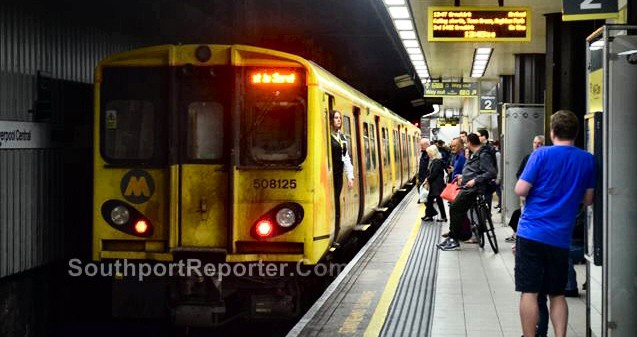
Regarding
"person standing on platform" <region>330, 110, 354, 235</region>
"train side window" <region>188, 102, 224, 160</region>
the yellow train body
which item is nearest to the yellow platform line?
the yellow train body

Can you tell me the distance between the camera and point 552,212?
5.34 m

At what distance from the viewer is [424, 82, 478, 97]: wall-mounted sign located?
27.2 m

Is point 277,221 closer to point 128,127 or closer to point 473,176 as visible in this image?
point 128,127

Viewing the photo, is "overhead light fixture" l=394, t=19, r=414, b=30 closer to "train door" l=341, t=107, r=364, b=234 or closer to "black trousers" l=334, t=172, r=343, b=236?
"train door" l=341, t=107, r=364, b=234

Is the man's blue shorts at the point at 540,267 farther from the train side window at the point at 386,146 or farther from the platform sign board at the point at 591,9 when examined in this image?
the train side window at the point at 386,146

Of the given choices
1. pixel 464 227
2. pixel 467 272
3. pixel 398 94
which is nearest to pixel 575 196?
pixel 467 272

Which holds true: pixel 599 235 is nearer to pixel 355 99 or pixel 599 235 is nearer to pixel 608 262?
pixel 608 262

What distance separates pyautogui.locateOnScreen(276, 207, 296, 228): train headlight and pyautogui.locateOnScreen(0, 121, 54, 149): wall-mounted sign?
2.73m

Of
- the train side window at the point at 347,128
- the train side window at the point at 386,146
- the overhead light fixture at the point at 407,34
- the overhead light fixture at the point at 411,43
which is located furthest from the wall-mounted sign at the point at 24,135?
the overhead light fixture at the point at 411,43

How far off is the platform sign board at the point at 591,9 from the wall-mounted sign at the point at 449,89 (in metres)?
18.9

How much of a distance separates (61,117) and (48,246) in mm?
1391

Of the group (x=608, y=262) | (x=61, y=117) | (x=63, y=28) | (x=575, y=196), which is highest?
(x=63, y=28)

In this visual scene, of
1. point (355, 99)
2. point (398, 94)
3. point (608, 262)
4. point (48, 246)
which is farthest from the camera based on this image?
point (398, 94)

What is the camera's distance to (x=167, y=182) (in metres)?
7.51
